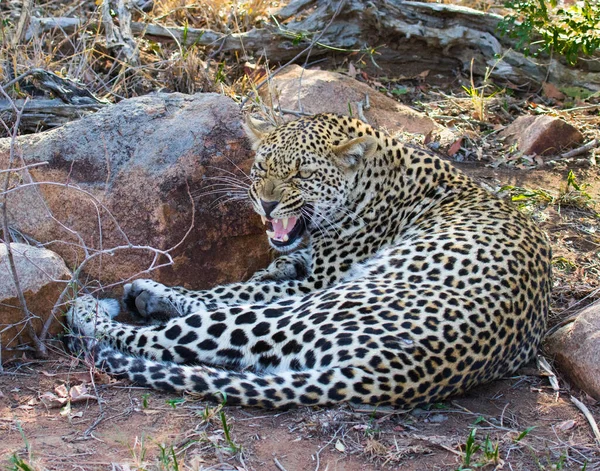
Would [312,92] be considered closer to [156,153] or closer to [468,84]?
[468,84]

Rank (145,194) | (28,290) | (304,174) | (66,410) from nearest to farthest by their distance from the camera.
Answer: (66,410)
(28,290)
(304,174)
(145,194)

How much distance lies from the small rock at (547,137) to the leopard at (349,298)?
3.08m

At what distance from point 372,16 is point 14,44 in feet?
16.1

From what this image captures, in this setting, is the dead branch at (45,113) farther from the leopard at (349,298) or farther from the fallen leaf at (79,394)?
the fallen leaf at (79,394)

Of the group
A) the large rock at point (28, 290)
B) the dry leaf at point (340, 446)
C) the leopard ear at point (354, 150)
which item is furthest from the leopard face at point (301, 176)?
the dry leaf at point (340, 446)

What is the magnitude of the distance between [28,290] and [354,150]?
8.59 feet

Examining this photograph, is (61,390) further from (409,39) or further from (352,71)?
(409,39)

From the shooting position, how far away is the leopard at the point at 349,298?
4.75 metres

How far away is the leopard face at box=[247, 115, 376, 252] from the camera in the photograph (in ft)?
19.6

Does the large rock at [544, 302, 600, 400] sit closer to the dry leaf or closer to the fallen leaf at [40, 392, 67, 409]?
the dry leaf

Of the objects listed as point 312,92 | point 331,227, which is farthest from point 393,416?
point 312,92

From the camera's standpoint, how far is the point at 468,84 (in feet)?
36.3

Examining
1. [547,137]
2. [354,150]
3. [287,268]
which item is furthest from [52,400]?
[547,137]

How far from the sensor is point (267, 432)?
15.0 ft
